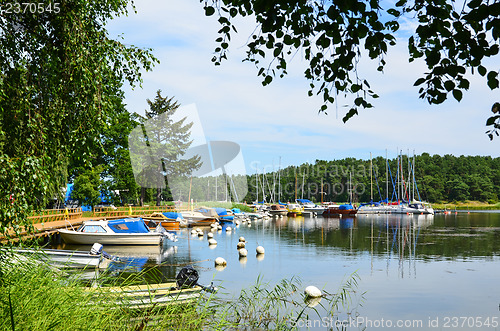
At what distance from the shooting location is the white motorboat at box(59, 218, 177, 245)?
2564 centimetres

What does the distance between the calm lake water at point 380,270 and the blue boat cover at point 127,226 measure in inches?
49.5

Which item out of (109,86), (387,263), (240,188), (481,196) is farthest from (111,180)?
(481,196)

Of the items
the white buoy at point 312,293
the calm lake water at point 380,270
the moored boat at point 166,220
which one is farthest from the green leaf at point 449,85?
the moored boat at point 166,220

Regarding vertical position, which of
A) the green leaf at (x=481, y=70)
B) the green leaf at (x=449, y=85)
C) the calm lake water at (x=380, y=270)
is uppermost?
the green leaf at (x=481, y=70)

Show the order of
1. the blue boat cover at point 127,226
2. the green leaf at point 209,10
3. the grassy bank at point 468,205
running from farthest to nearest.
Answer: the grassy bank at point 468,205 → the blue boat cover at point 127,226 → the green leaf at point 209,10

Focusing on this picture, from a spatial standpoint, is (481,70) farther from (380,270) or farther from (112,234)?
(112,234)

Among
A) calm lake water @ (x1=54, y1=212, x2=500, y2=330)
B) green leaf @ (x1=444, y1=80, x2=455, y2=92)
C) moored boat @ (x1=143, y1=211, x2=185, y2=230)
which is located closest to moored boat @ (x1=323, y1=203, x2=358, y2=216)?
calm lake water @ (x1=54, y1=212, x2=500, y2=330)

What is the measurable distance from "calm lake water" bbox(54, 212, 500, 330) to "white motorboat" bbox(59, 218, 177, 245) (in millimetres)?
560

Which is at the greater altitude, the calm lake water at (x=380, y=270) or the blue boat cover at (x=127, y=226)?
the blue boat cover at (x=127, y=226)

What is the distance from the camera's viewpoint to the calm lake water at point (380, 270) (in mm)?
13508

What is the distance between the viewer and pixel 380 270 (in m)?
20.7

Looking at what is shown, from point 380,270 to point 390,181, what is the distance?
100 meters

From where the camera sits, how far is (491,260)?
78.4 feet

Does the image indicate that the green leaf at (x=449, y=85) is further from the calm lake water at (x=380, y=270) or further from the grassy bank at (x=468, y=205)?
the grassy bank at (x=468, y=205)
